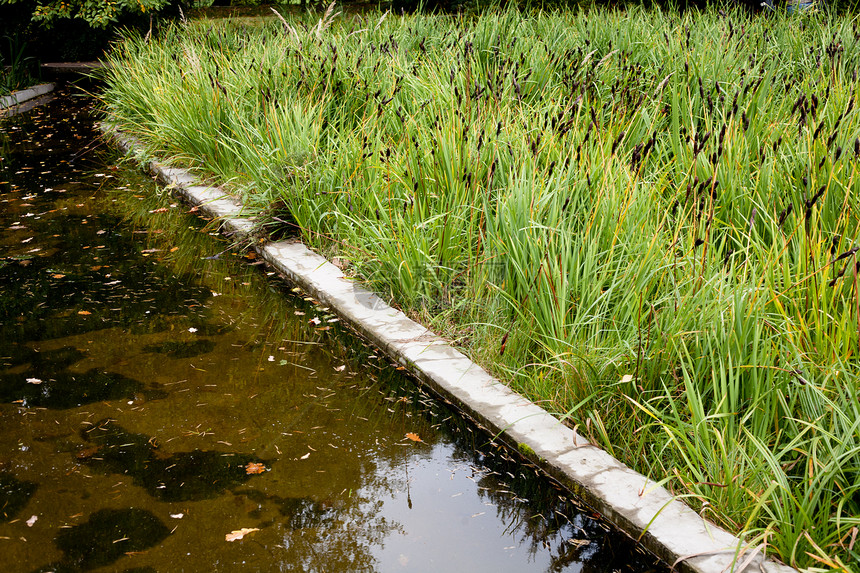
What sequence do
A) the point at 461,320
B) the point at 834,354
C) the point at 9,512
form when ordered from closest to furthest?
the point at 834,354, the point at 9,512, the point at 461,320

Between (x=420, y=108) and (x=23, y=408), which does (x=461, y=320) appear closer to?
(x=23, y=408)

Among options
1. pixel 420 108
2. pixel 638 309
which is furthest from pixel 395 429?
pixel 420 108

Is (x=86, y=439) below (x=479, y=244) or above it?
below

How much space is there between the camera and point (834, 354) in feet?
8.93

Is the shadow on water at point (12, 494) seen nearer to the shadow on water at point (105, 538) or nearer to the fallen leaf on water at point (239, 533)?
the shadow on water at point (105, 538)

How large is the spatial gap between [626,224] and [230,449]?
2246mm

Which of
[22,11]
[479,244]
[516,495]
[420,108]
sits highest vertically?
[22,11]

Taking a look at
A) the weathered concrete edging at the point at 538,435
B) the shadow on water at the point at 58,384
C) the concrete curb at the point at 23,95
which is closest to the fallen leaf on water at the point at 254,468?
the shadow on water at the point at 58,384

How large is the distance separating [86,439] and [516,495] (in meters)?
1.97

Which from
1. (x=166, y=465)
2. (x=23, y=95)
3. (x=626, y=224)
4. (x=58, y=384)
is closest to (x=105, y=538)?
(x=166, y=465)

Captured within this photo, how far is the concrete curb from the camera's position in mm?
11781

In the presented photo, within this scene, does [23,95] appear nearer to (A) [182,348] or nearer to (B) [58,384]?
(A) [182,348]

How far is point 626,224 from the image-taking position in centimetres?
383

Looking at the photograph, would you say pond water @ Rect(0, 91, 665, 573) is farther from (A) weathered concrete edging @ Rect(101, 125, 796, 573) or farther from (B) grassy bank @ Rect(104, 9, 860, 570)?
(B) grassy bank @ Rect(104, 9, 860, 570)
